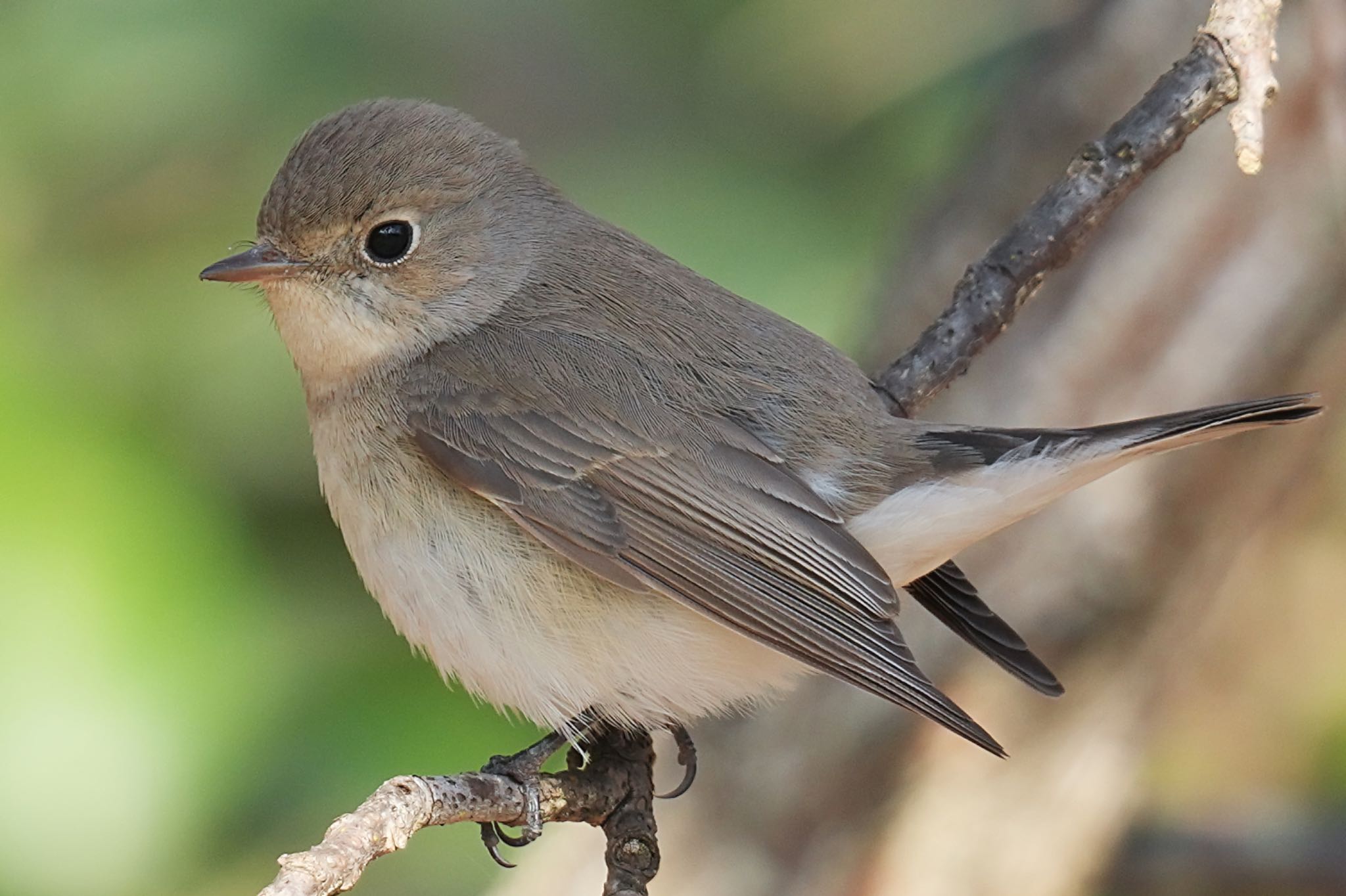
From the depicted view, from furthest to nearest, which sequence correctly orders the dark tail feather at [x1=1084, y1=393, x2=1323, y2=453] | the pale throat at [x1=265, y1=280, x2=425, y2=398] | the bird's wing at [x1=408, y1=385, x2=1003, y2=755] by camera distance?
the pale throat at [x1=265, y1=280, x2=425, y2=398], the bird's wing at [x1=408, y1=385, x2=1003, y2=755], the dark tail feather at [x1=1084, y1=393, x2=1323, y2=453]

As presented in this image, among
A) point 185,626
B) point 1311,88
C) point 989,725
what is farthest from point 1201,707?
point 185,626

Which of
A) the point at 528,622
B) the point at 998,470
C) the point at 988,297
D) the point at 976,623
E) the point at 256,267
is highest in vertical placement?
the point at 256,267

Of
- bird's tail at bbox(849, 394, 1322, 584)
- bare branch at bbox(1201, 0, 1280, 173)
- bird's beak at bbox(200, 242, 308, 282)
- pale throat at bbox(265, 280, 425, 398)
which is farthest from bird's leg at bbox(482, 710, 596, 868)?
bare branch at bbox(1201, 0, 1280, 173)

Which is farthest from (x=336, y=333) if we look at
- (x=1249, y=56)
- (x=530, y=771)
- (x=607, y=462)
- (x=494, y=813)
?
(x=1249, y=56)

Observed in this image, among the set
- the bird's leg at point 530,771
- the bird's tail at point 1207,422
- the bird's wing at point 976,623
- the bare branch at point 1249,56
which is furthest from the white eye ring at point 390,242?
the bare branch at point 1249,56

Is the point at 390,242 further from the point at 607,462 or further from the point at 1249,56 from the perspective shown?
the point at 1249,56

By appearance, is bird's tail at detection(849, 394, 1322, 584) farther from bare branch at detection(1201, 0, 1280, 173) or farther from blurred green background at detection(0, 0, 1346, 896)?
blurred green background at detection(0, 0, 1346, 896)
